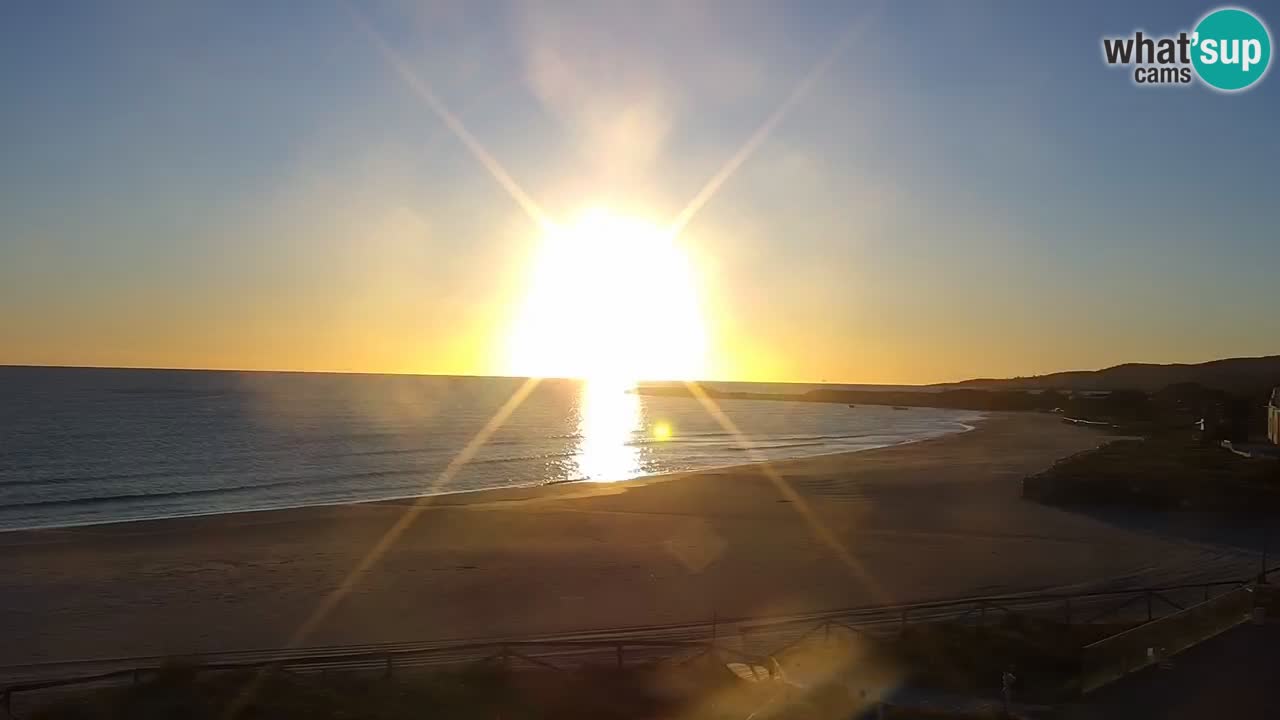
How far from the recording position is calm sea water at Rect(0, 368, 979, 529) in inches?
2010

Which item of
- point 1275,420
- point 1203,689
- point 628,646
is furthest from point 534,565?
point 1275,420

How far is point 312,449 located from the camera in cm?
8012

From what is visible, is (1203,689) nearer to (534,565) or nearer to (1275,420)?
(534,565)

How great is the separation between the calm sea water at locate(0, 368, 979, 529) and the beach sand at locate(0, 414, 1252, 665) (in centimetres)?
939

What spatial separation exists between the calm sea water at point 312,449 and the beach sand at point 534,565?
9.39 m

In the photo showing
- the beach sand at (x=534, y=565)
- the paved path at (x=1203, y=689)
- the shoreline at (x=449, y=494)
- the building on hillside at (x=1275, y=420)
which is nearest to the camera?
the paved path at (x=1203, y=689)

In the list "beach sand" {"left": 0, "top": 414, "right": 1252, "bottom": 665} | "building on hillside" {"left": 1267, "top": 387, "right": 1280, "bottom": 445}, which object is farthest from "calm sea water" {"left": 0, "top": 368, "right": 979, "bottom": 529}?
"building on hillside" {"left": 1267, "top": 387, "right": 1280, "bottom": 445}

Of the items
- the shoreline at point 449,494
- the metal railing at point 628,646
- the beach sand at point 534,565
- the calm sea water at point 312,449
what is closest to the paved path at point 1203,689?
the metal railing at point 628,646

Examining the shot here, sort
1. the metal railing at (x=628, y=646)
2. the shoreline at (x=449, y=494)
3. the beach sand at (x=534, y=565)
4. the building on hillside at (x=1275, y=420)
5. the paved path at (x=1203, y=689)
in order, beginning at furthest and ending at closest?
1. the building on hillside at (x=1275, y=420)
2. the shoreline at (x=449, y=494)
3. the beach sand at (x=534, y=565)
4. the metal railing at (x=628, y=646)
5. the paved path at (x=1203, y=689)

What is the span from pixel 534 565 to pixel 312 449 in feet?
181

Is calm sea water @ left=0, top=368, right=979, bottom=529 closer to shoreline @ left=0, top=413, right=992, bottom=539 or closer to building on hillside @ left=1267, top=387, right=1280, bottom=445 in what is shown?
shoreline @ left=0, top=413, right=992, bottom=539

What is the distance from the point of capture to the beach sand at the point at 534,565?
23.3m

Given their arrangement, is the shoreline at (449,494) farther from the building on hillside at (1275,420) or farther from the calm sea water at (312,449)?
the building on hillside at (1275,420)

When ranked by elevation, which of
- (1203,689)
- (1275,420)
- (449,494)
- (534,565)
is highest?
(1275,420)
